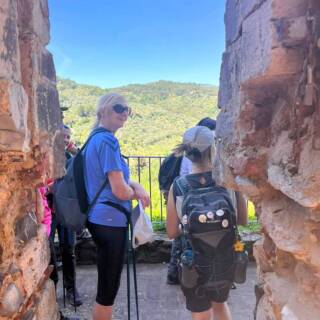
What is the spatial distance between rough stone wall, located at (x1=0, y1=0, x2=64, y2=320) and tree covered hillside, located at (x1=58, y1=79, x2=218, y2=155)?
476 inches

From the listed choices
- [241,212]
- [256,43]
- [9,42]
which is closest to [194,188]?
[241,212]

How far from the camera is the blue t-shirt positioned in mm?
2607

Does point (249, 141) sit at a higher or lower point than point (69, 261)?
higher

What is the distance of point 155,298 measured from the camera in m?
3.91

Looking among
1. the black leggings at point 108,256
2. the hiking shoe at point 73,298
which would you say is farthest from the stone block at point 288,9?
the hiking shoe at point 73,298

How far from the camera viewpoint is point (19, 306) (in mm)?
1565

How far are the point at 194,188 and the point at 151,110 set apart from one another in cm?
1856

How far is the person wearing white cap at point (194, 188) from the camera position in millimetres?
2417

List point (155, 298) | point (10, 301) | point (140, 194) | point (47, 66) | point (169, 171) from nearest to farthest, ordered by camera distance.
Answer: point (10, 301) → point (47, 66) → point (140, 194) → point (155, 298) → point (169, 171)

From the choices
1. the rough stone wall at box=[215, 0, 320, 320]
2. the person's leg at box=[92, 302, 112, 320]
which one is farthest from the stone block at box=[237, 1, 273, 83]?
the person's leg at box=[92, 302, 112, 320]

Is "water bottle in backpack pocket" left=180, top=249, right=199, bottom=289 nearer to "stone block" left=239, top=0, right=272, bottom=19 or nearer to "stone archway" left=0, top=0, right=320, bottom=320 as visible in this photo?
"stone archway" left=0, top=0, right=320, bottom=320

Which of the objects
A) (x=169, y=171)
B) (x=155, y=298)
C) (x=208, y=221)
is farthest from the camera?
(x=169, y=171)

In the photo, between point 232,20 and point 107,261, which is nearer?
point 232,20

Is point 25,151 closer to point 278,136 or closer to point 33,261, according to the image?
point 33,261
